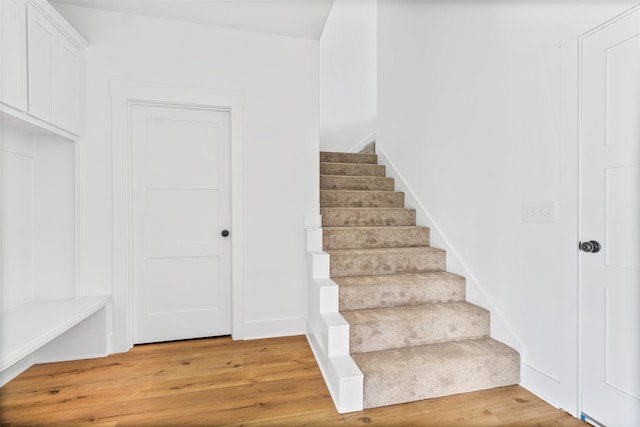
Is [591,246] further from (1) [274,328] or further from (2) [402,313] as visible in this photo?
(1) [274,328]

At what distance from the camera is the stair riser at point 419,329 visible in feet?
6.23

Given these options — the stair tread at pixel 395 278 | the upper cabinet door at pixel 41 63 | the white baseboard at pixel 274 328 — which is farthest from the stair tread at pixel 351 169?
the upper cabinet door at pixel 41 63

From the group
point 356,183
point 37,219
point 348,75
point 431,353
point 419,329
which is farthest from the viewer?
point 348,75

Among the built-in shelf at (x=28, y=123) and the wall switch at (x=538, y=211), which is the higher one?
the built-in shelf at (x=28, y=123)

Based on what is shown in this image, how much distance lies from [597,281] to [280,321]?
7.20 ft

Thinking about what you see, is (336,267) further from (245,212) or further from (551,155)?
(551,155)

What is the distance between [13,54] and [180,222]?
140 centimetres

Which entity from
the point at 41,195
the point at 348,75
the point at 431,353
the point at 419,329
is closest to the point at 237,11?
the point at 41,195

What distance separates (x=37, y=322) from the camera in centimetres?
178

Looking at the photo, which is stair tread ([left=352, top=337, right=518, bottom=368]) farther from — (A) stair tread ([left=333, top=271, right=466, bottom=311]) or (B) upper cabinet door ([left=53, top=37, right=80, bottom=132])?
(B) upper cabinet door ([left=53, top=37, right=80, bottom=132])

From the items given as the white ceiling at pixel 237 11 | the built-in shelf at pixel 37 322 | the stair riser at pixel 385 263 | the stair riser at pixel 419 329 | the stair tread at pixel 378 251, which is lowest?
the stair riser at pixel 419 329

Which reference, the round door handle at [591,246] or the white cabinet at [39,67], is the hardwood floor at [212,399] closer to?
the round door handle at [591,246]

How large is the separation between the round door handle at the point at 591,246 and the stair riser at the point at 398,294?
0.92 meters

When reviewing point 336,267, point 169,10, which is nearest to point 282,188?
point 336,267
